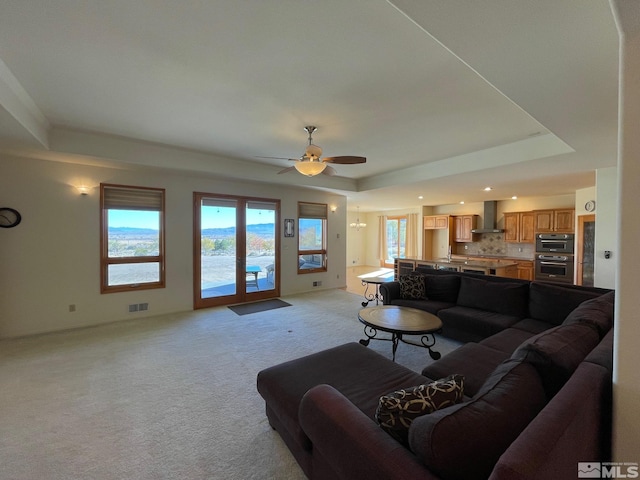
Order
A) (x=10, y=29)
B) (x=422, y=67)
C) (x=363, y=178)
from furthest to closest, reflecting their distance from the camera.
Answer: (x=363, y=178), (x=422, y=67), (x=10, y=29)

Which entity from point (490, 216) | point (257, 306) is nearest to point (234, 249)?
point (257, 306)

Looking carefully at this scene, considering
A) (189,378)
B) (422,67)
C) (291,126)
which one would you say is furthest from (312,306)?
(422,67)

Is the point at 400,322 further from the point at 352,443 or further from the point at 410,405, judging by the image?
the point at 352,443

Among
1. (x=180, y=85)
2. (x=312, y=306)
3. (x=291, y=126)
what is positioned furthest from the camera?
(x=312, y=306)

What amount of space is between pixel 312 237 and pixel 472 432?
6219 millimetres

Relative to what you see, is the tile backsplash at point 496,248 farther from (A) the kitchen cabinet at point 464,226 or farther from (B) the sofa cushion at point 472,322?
(B) the sofa cushion at point 472,322

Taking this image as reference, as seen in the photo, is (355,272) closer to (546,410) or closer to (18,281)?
(18,281)

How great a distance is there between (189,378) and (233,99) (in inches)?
114

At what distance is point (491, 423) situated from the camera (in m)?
1.03

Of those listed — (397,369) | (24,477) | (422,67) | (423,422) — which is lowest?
(24,477)

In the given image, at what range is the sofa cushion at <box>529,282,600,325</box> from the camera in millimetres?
3135

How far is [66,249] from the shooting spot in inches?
168

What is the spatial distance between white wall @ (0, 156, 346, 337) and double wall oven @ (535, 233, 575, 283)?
8.03m

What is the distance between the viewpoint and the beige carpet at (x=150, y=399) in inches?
71.1
